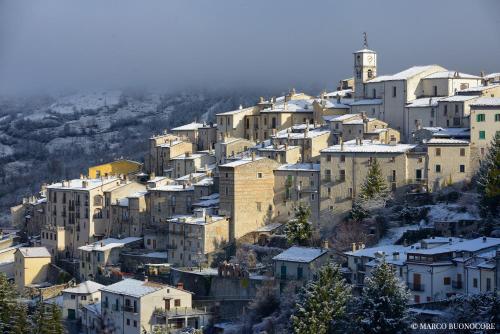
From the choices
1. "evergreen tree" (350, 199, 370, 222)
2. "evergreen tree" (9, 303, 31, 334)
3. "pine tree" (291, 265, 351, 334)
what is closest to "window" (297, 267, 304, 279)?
"evergreen tree" (350, 199, 370, 222)

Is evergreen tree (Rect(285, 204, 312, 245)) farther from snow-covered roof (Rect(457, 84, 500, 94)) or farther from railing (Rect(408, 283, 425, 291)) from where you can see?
snow-covered roof (Rect(457, 84, 500, 94))

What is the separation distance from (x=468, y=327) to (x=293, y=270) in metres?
12.6

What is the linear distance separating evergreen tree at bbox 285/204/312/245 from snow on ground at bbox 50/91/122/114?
9455 cm

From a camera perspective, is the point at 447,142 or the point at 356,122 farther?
the point at 356,122

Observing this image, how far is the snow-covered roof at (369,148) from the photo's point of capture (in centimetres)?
5891

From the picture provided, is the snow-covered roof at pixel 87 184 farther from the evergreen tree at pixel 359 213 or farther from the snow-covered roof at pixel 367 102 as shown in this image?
the evergreen tree at pixel 359 213

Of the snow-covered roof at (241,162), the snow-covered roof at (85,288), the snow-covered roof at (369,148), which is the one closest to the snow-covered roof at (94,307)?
the snow-covered roof at (85,288)

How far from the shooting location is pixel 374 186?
58031 mm

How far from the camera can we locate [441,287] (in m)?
47.6

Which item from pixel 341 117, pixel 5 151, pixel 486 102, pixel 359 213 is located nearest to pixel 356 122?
pixel 341 117

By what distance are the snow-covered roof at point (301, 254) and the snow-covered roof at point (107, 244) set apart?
1283 centimetres

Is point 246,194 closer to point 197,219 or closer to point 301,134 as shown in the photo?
point 197,219

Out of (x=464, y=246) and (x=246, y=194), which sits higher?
(x=246, y=194)

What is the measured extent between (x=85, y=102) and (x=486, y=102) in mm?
99764
